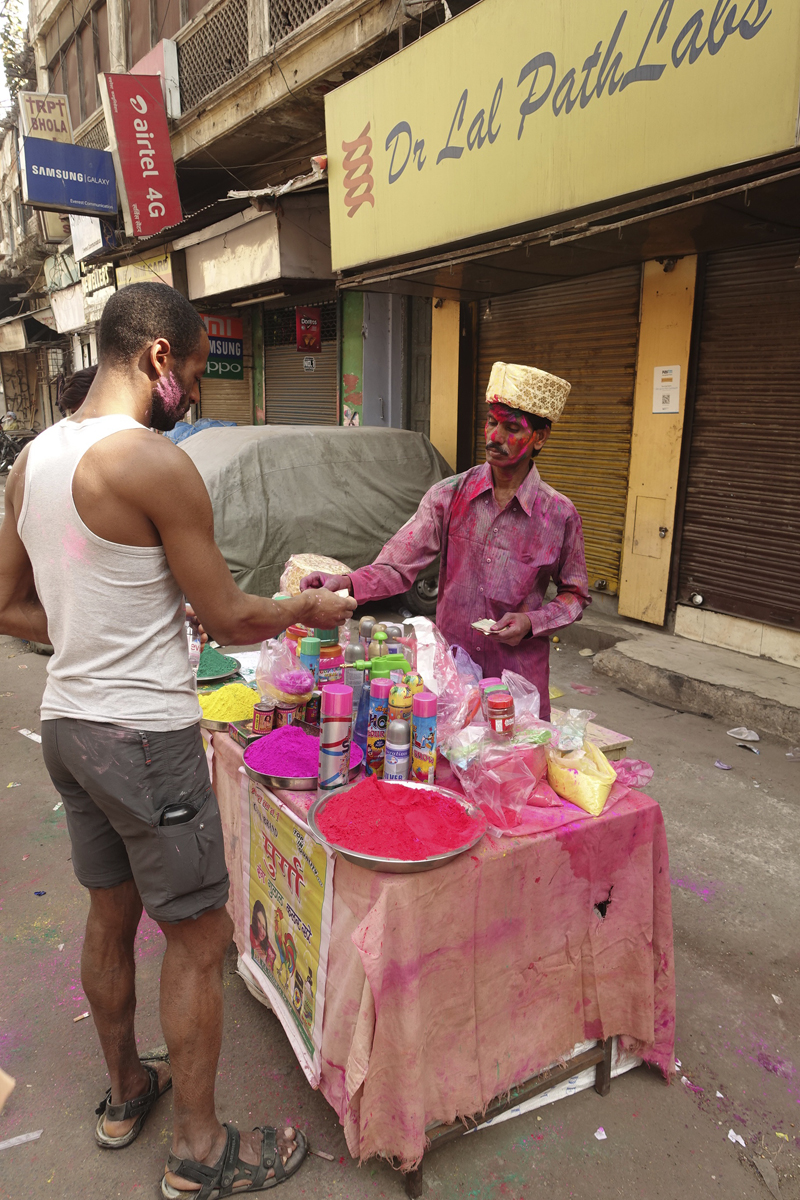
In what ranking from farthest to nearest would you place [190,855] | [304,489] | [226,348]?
[226,348], [304,489], [190,855]

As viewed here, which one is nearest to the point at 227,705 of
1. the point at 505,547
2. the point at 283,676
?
the point at 283,676

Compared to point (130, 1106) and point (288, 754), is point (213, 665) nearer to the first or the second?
point (288, 754)

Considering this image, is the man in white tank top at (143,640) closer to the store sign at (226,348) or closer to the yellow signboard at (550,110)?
the yellow signboard at (550,110)

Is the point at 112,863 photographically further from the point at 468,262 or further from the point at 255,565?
the point at 468,262

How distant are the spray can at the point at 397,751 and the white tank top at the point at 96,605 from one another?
0.55 metres

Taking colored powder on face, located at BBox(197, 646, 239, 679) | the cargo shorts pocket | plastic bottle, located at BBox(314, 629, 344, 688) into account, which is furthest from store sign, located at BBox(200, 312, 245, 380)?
the cargo shorts pocket

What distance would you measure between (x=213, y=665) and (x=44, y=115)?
1619 cm

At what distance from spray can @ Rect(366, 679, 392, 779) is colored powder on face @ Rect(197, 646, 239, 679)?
4.01 ft

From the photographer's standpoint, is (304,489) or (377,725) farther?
(304,489)

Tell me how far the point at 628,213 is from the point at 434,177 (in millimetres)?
2039

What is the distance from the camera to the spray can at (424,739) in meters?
2.01

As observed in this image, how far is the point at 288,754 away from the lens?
227cm

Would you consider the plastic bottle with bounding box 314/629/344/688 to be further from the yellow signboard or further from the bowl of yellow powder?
the yellow signboard

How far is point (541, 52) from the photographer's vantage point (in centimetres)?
512
